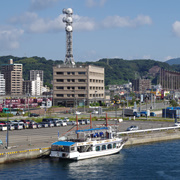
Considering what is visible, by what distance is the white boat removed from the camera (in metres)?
55.4

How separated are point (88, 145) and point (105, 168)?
22.1 ft

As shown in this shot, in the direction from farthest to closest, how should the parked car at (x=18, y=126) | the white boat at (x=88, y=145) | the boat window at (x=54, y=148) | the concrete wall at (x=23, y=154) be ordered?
the parked car at (x=18, y=126) < the boat window at (x=54, y=148) < the white boat at (x=88, y=145) < the concrete wall at (x=23, y=154)

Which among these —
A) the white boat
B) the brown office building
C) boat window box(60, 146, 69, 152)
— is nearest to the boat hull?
the white boat

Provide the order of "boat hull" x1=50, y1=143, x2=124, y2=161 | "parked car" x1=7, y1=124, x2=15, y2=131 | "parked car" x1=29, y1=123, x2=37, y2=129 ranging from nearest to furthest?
"boat hull" x1=50, y1=143, x2=124, y2=161 → "parked car" x1=7, y1=124, x2=15, y2=131 → "parked car" x1=29, y1=123, x2=37, y2=129

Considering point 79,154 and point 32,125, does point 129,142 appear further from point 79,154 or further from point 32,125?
point 32,125

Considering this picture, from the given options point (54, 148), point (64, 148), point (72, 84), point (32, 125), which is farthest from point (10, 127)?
point (72, 84)

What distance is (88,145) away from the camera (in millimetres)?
57531

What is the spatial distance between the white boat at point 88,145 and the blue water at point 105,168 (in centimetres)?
99

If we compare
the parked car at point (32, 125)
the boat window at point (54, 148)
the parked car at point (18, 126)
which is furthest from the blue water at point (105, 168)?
the parked car at point (32, 125)

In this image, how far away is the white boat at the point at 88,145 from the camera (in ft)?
182

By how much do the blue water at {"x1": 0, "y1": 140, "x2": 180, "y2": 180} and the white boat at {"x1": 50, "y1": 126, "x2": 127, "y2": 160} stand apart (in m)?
0.99

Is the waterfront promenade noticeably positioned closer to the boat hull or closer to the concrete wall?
the concrete wall

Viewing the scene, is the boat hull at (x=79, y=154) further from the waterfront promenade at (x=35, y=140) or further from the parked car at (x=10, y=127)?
the parked car at (x=10, y=127)

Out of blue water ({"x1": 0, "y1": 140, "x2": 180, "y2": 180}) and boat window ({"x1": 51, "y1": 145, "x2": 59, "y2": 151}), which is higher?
boat window ({"x1": 51, "y1": 145, "x2": 59, "y2": 151})
